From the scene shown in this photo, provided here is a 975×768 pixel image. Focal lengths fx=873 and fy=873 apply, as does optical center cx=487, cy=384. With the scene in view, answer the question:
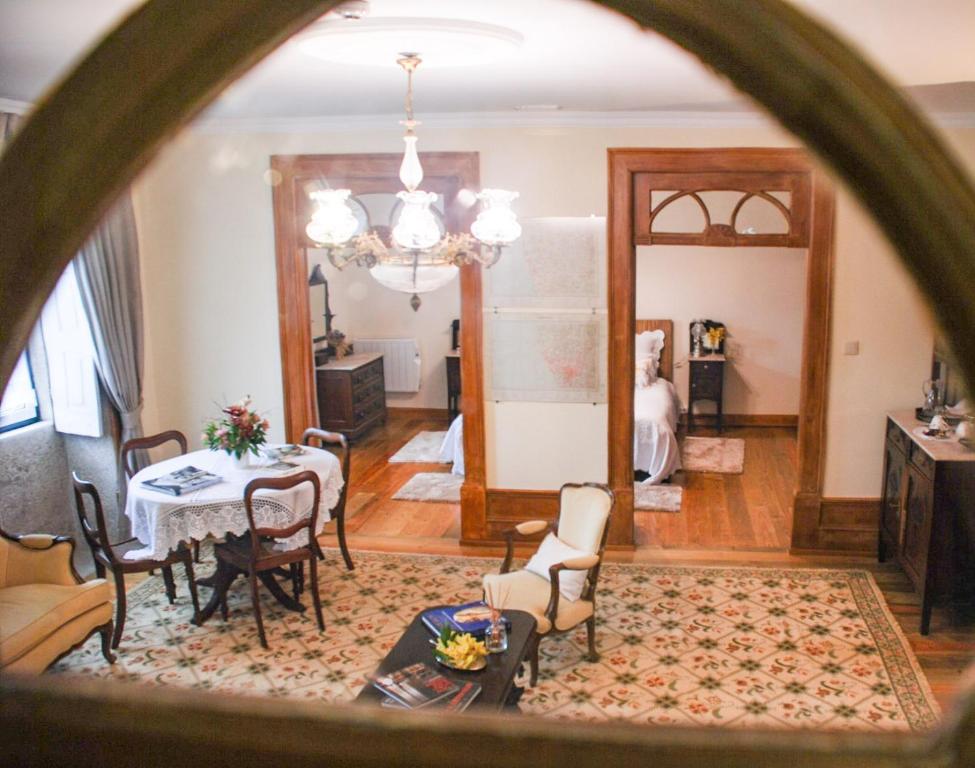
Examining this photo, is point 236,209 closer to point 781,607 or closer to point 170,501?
point 170,501

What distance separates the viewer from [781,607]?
474cm

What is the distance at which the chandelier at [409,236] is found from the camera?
3393 millimetres

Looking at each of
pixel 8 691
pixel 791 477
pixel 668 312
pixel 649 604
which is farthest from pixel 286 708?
pixel 668 312

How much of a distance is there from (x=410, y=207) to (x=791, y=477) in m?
4.90

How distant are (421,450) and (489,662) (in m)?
4.64

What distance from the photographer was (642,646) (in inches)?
173

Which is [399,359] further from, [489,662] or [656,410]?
[489,662]

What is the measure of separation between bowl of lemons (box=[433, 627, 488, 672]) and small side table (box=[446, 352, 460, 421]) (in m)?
5.75

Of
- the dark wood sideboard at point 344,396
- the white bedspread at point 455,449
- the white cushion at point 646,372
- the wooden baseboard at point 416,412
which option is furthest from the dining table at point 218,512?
the wooden baseboard at point 416,412

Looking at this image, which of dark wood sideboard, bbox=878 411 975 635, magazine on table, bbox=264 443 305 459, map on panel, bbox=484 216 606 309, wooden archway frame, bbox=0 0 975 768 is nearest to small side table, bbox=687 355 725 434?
map on panel, bbox=484 216 606 309

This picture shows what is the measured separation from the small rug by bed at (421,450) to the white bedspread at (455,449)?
0.12 meters

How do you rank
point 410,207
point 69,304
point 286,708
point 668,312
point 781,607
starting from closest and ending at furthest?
point 286,708
point 410,207
point 781,607
point 69,304
point 668,312

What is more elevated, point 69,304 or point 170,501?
point 69,304

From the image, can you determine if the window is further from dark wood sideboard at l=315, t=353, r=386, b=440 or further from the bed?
the bed
